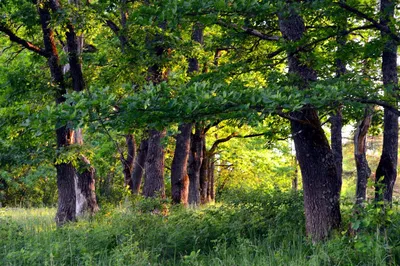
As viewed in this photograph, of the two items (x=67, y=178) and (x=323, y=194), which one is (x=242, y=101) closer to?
(x=323, y=194)

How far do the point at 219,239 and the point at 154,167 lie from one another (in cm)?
778

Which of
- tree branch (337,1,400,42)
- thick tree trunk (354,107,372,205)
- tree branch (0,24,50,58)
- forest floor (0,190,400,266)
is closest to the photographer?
forest floor (0,190,400,266)

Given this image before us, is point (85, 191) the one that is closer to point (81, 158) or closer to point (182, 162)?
point (81, 158)

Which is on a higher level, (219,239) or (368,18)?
(368,18)

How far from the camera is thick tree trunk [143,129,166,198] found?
16031 millimetres

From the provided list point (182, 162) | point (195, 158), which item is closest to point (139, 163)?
point (195, 158)

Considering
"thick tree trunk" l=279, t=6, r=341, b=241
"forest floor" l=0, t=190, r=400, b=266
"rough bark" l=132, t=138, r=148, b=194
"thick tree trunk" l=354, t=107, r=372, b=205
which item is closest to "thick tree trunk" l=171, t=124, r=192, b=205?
"rough bark" l=132, t=138, r=148, b=194

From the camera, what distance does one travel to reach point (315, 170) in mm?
9102

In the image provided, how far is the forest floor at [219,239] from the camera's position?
21.9 feet

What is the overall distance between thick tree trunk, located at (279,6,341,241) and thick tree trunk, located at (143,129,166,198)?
24.8 feet

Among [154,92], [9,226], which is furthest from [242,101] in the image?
[9,226]

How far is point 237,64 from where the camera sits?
31.5 ft

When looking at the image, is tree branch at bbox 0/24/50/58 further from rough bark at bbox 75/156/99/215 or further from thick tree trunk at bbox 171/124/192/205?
thick tree trunk at bbox 171/124/192/205

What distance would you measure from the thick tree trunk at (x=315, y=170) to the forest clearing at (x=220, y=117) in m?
0.02
